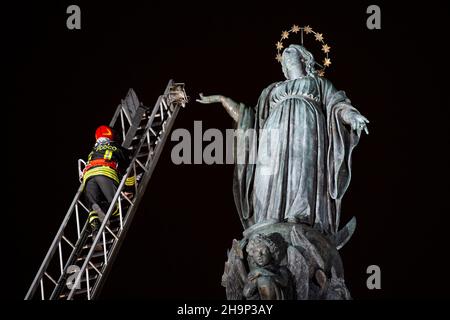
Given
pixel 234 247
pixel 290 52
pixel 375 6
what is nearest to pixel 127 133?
pixel 290 52

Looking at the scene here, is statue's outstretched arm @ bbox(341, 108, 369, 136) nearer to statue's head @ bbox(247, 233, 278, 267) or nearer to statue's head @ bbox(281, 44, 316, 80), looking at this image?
statue's head @ bbox(281, 44, 316, 80)

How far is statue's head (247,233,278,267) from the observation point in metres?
13.1

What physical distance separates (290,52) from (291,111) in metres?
1.18

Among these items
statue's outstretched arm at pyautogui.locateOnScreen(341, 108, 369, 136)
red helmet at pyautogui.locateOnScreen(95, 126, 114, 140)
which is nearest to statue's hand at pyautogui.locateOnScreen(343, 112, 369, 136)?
statue's outstretched arm at pyautogui.locateOnScreen(341, 108, 369, 136)

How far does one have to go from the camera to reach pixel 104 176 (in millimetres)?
15641

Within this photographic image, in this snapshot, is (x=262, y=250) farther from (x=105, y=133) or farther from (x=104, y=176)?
(x=105, y=133)

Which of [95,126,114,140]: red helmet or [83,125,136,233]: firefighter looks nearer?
[83,125,136,233]: firefighter

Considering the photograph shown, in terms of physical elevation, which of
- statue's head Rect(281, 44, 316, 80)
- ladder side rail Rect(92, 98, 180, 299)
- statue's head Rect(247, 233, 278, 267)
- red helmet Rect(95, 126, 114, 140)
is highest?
statue's head Rect(281, 44, 316, 80)

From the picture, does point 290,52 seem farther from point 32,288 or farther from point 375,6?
point 375,6

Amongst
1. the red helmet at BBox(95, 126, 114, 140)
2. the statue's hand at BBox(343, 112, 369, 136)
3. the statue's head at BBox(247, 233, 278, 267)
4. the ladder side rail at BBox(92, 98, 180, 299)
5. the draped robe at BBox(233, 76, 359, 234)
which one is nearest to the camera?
the statue's head at BBox(247, 233, 278, 267)

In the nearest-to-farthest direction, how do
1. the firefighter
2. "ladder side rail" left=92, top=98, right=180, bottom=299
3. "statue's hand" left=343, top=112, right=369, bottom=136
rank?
"statue's hand" left=343, top=112, right=369, bottom=136
"ladder side rail" left=92, top=98, right=180, bottom=299
the firefighter

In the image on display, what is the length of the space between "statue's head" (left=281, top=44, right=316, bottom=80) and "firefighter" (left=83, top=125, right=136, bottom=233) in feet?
8.23

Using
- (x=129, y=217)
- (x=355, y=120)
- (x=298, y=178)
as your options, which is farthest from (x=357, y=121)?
(x=129, y=217)

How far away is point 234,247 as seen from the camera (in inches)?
531
